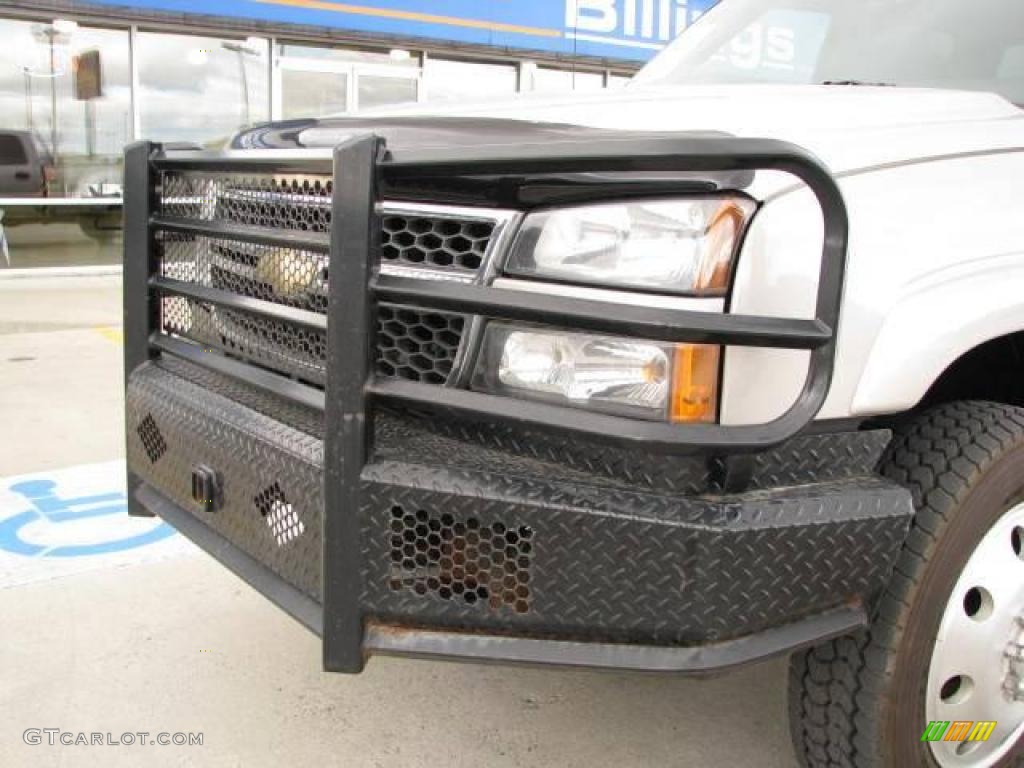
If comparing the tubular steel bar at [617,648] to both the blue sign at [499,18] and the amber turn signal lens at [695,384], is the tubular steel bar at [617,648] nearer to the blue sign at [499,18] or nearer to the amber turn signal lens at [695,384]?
the amber turn signal lens at [695,384]

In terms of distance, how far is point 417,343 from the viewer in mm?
1977

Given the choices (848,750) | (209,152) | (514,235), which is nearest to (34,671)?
(209,152)

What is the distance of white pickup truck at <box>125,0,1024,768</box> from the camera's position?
1688 mm

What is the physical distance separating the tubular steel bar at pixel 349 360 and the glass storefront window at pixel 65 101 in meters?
10.1

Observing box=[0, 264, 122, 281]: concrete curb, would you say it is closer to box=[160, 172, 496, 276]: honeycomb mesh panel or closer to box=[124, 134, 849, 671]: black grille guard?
box=[160, 172, 496, 276]: honeycomb mesh panel

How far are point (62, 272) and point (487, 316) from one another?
10772 mm

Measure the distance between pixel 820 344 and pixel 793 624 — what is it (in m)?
0.55

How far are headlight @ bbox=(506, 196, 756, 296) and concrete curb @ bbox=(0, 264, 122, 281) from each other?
10.4m

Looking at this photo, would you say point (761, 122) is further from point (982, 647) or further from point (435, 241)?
point (982, 647)

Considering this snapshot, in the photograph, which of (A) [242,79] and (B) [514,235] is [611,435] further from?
(A) [242,79]

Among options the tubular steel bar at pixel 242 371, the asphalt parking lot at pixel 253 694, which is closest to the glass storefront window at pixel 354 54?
the asphalt parking lot at pixel 253 694

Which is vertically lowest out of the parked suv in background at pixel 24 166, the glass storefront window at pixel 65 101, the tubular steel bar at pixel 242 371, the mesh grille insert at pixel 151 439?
the mesh grille insert at pixel 151 439

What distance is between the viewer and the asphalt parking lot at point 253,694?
2.49 m

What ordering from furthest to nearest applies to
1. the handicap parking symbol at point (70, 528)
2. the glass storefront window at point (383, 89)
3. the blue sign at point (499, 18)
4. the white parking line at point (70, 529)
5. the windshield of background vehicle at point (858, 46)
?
the glass storefront window at point (383, 89) → the blue sign at point (499, 18) → the handicap parking symbol at point (70, 528) → the white parking line at point (70, 529) → the windshield of background vehicle at point (858, 46)
